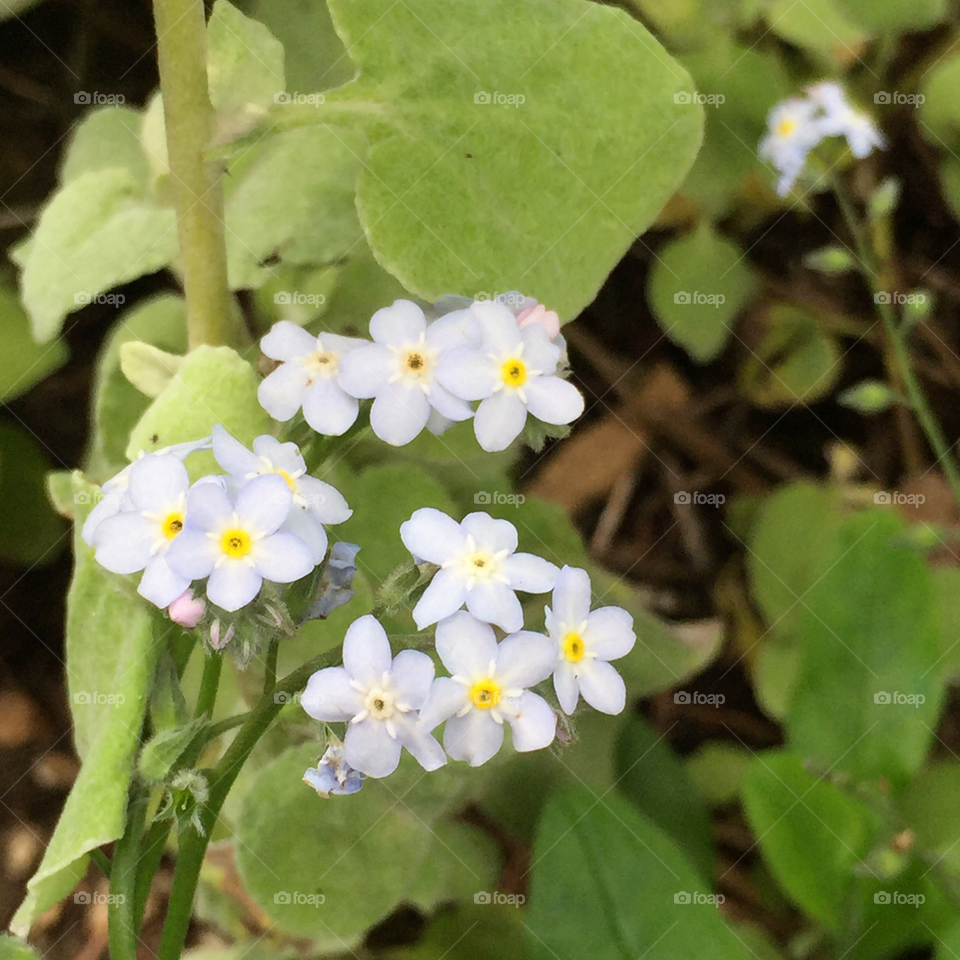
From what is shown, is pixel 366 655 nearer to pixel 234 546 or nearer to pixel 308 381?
pixel 234 546

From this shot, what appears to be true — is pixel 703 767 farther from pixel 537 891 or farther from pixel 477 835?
pixel 537 891

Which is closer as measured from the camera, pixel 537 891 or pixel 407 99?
pixel 407 99

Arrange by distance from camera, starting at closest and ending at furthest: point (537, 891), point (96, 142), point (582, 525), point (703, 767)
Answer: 1. point (537, 891)
2. point (96, 142)
3. point (703, 767)
4. point (582, 525)

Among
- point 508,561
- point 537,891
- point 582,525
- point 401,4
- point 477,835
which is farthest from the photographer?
point 582,525

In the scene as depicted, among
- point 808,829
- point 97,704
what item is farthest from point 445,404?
point 808,829

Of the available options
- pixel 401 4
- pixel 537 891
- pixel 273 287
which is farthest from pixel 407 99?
pixel 537 891

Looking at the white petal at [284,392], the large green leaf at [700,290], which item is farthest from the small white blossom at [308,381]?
the large green leaf at [700,290]

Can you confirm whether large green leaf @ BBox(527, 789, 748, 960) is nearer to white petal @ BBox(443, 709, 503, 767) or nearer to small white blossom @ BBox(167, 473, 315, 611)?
white petal @ BBox(443, 709, 503, 767)

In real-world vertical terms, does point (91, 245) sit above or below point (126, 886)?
above

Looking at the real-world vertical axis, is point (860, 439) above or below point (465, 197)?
below
